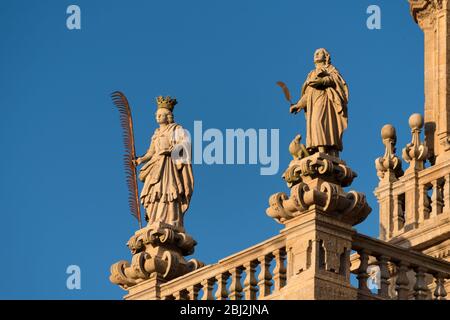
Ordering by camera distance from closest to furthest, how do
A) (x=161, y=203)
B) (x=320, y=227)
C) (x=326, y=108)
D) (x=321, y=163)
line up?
(x=320, y=227), (x=321, y=163), (x=326, y=108), (x=161, y=203)

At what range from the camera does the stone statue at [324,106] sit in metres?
44.0

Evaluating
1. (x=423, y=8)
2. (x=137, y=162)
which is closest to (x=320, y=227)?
(x=137, y=162)

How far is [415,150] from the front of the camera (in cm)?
5322

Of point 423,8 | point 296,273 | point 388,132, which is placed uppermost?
point 423,8

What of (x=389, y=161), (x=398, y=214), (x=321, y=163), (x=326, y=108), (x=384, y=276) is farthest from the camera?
(x=389, y=161)

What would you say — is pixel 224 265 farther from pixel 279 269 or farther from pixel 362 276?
pixel 362 276

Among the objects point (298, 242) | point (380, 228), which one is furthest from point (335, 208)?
point (380, 228)

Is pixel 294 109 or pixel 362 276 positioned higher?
pixel 294 109

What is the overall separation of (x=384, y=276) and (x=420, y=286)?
797mm

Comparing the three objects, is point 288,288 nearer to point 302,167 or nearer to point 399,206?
point 302,167

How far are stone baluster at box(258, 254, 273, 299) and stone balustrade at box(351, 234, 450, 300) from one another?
139 centimetres

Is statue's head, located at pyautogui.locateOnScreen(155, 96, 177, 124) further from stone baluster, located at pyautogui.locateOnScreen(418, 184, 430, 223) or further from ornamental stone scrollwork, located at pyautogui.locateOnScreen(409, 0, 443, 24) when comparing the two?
ornamental stone scrollwork, located at pyautogui.locateOnScreen(409, 0, 443, 24)

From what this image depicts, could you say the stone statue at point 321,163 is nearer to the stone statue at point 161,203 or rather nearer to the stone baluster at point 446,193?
the stone statue at point 161,203

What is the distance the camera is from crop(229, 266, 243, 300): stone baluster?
44062 millimetres
